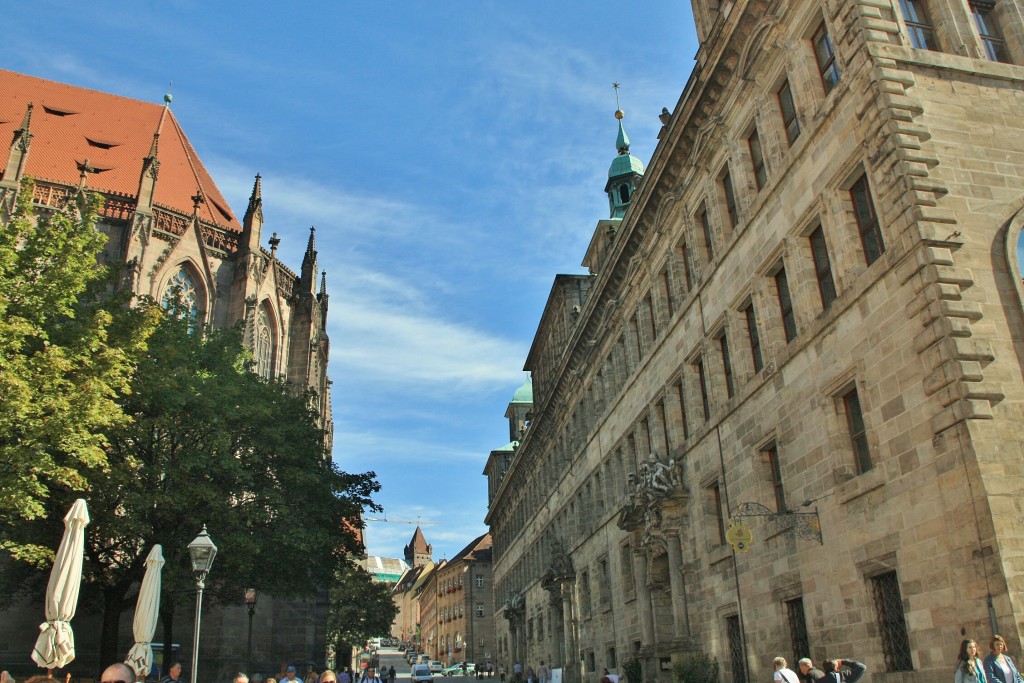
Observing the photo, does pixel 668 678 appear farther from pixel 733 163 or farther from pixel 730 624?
pixel 733 163

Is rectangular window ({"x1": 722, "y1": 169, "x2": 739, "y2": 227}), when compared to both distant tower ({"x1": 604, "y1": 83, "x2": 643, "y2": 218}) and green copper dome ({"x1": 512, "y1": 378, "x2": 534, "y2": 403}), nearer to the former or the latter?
distant tower ({"x1": 604, "y1": 83, "x2": 643, "y2": 218})

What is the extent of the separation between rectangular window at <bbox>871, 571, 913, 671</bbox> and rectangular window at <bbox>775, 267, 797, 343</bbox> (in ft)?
16.7

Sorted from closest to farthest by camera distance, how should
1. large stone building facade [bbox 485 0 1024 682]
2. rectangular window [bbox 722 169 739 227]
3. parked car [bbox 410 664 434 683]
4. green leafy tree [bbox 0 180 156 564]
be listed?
1. large stone building facade [bbox 485 0 1024 682]
2. green leafy tree [bbox 0 180 156 564]
3. rectangular window [bbox 722 169 739 227]
4. parked car [bbox 410 664 434 683]

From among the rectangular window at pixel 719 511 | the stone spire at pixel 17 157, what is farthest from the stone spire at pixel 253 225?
the rectangular window at pixel 719 511

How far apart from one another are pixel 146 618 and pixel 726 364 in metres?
13.4

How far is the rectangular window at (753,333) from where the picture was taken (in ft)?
57.7

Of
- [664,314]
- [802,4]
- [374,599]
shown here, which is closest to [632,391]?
[664,314]

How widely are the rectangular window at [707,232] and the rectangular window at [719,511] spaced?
5.49m

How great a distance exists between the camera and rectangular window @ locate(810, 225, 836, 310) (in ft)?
48.7

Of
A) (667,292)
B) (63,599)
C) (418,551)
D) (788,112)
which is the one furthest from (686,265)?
(418,551)

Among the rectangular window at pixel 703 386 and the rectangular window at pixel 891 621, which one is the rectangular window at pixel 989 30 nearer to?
the rectangular window at pixel 703 386

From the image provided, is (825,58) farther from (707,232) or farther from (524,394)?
(524,394)

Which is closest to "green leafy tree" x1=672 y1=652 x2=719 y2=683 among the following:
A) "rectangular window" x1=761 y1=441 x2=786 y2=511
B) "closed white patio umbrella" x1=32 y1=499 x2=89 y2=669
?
"rectangular window" x1=761 y1=441 x2=786 y2=511

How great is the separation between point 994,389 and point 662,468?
36.4ft
